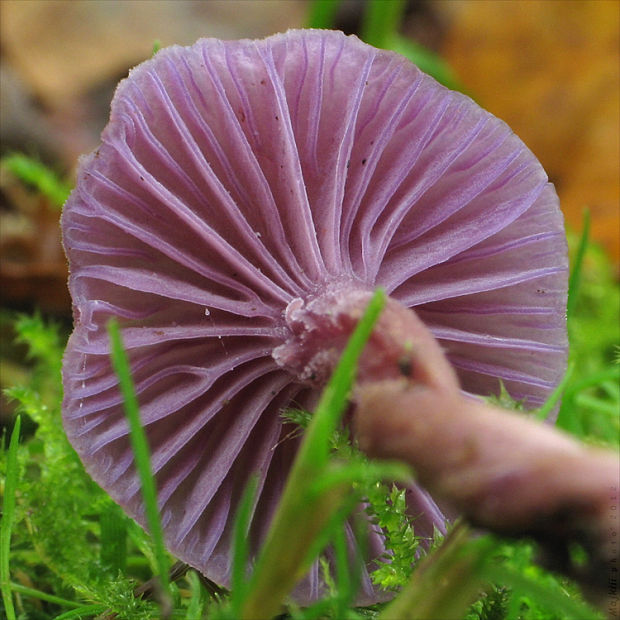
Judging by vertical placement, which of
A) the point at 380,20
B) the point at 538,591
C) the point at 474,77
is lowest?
the point at 538,591

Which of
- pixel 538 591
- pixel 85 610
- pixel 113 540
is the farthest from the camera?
pixel 113 540

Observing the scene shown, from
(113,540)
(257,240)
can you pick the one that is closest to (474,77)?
(257,240)

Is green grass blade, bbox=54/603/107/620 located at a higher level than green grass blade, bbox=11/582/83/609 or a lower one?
higher

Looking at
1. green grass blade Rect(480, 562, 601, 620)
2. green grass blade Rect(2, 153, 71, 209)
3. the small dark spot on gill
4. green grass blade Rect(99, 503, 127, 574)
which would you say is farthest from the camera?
green grass blade Rect(2, 153, 71, 209)

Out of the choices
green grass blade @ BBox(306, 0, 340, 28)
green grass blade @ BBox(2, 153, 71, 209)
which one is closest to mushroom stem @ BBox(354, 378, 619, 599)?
green grass blade @ BBox(306, 0, 340, 28)

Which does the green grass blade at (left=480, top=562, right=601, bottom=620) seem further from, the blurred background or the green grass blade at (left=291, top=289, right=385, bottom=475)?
the blurred background

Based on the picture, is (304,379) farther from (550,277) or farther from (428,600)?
(550,277)

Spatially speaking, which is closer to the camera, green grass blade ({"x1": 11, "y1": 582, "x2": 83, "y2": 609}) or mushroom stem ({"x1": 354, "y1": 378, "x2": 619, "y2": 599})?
mushroom stem ({"x1": 354, "y1": 378, "x2": 619, "y2": 599})

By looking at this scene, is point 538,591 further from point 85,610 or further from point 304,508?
point 85,610

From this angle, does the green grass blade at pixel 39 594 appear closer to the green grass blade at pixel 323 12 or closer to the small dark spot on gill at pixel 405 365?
the small dark spot on gill at pixel 405 365
